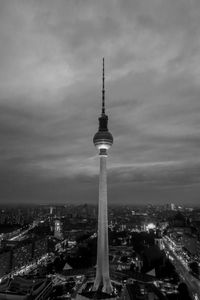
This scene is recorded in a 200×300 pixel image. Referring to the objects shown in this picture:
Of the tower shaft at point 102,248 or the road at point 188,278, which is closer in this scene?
the tower shaft at point 102,248

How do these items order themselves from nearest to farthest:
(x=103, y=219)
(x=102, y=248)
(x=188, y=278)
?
1. (x=102, y=248)
2. (x=103, y=219)
3. (x=188, y=278)

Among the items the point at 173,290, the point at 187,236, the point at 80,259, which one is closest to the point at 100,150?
the point at 173,290

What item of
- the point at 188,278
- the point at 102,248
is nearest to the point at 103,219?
the point at 102,248

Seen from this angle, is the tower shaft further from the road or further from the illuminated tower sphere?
the road

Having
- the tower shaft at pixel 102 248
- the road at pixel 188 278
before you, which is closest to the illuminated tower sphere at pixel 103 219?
the tower shaft at pixel 102 248

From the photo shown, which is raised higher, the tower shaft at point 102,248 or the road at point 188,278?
the tower shaft at point 102,248

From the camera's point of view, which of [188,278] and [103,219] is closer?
[103,219]

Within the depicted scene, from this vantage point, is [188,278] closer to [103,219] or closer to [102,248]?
[102,248]

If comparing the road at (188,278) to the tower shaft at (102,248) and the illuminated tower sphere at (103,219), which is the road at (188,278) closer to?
the tower shaft at (102,248)
